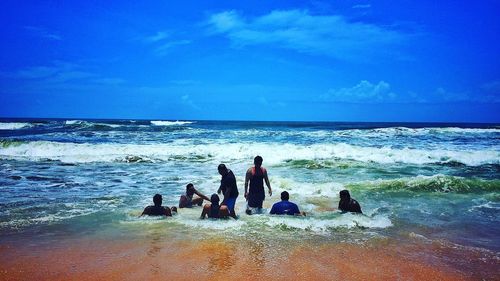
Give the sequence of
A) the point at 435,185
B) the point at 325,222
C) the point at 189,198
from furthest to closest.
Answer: the point at 435,185
the point at 189,198
the point at 325,222

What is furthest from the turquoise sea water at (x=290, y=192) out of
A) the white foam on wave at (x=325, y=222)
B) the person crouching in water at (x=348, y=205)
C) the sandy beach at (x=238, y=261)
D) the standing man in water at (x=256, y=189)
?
the sandy beach at (x=238, y=261)

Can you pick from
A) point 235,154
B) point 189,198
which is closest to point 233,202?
point 189,198

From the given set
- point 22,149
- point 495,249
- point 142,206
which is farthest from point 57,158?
point 495,249

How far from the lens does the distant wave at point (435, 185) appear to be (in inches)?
424

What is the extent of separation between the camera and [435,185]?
10992 millimetres

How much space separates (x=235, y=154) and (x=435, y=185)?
12.8m

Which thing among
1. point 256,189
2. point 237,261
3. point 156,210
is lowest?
point 237,261

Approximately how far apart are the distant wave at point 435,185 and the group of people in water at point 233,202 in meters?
3.55

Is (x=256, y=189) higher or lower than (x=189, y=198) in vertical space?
higher

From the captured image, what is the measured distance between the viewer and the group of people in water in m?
7.45

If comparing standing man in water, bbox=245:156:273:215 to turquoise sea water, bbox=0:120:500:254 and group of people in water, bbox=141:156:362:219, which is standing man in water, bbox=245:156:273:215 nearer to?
group of people in water, bbox=141:156:362:219

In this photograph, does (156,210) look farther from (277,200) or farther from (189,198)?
(277,200)

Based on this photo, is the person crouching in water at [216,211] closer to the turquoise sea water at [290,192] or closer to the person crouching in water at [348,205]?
the turquoise sea water at [290,192]

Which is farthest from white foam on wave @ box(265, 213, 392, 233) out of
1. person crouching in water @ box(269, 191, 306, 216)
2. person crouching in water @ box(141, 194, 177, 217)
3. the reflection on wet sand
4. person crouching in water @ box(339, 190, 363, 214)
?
person crouching in water @ box(141, 194, 177, 217)
